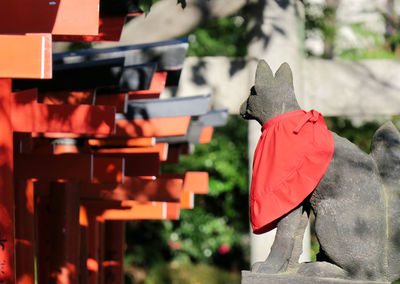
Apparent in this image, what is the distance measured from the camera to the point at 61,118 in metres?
4.35

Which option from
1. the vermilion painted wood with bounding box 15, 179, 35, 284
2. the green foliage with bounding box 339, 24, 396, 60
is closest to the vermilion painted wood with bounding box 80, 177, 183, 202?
the vermilion painted wood with bounding box 15, 179, 35, 284

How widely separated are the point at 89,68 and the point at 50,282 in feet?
5.89

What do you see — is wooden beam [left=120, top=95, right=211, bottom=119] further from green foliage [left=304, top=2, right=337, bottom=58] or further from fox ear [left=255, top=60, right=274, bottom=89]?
green foliage [left=304, top=2, right=337, bottom=58]

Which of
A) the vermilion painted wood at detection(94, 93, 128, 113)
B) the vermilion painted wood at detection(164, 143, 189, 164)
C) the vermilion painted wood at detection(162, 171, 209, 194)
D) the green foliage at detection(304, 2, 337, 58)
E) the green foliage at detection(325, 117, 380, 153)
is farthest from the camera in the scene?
the green foliage at detection(325, 117, 380, 153)

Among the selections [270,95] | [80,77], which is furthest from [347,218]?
[80,77]

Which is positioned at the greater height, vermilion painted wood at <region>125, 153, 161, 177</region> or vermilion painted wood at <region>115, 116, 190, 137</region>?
vermilion painted wood at <region>115, 116, 190, 137</region>

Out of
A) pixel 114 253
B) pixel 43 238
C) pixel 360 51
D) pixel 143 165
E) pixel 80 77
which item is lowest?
pixel 114 253

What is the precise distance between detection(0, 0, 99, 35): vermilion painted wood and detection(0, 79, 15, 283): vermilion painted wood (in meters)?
0.46

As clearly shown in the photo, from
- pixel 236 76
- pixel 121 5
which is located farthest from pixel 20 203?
pixel 236 76

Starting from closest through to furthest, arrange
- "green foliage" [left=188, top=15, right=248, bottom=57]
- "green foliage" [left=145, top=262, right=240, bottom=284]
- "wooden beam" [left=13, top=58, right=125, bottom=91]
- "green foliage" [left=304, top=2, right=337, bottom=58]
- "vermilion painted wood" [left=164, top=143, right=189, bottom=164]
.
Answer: "wooden beam" [left=13, top=58, right=125, bottom=91], "vermilion painted wood" [left=164, top=143, right=189, bottom=164], "green foliage" [left=304, top=2, right=337, bottom=58], "green foliage" [left=188, top=15, right=248, bottom=57], "green foliage" [left=145, top=262, right=240, bottom=284]

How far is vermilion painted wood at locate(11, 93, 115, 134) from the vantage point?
4328 mm

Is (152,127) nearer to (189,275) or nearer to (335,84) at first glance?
(335,84)

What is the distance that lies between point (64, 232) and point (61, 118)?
1487mm

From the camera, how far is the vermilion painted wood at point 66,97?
4.89m
